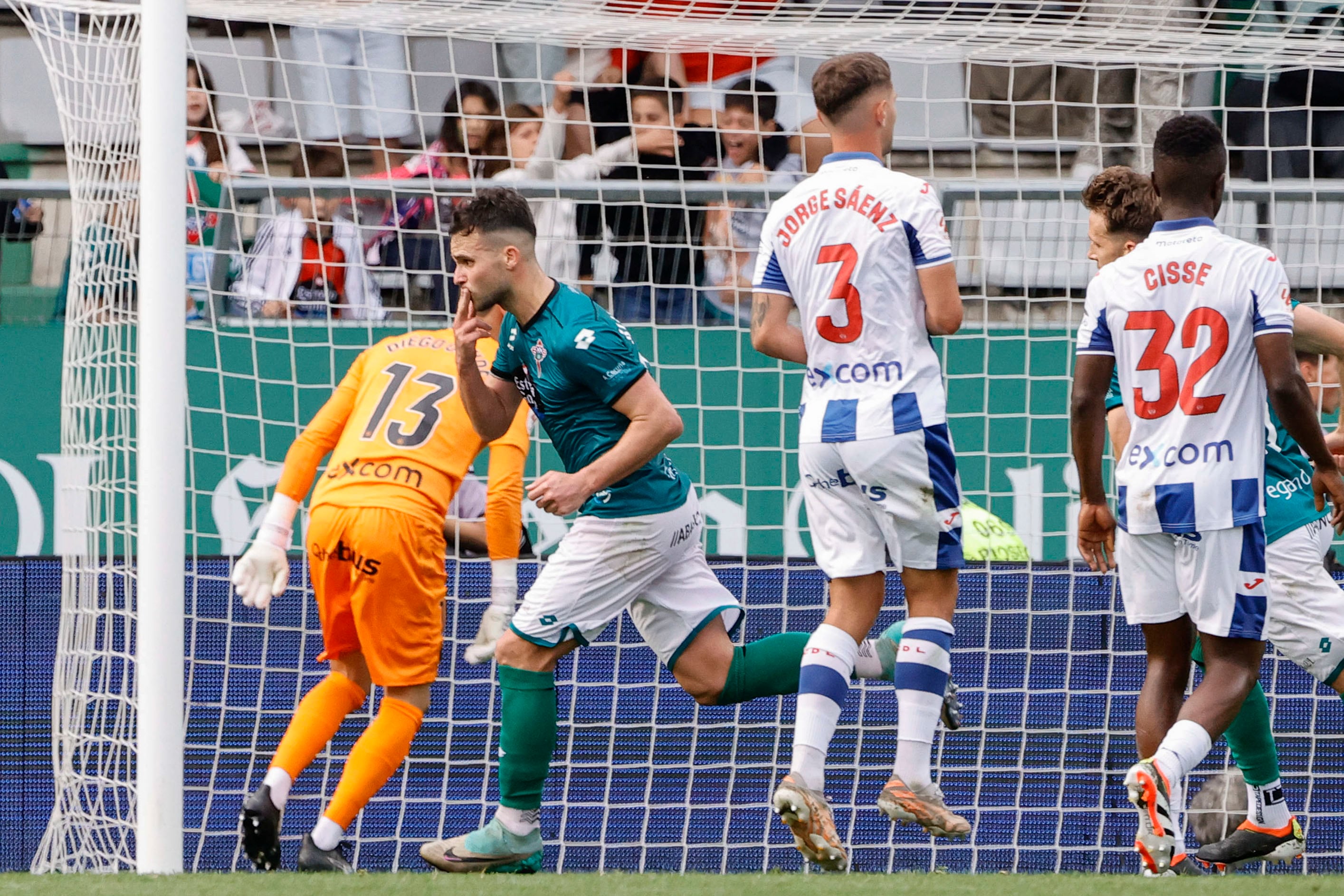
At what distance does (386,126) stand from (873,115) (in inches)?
209

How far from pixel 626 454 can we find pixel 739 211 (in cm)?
305

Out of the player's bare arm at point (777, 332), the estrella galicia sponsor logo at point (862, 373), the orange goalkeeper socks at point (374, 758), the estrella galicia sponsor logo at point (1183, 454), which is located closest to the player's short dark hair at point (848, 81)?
the player's bare arm at point (777, 332)

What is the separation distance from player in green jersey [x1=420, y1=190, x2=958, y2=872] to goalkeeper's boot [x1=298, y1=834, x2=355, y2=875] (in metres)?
0.51

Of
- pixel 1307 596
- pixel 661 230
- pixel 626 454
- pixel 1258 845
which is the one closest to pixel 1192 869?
pixel 1258 845

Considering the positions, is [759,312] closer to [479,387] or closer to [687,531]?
[687,531]

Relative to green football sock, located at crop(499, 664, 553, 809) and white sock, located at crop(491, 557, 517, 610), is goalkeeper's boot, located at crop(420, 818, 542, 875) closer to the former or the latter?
green football sock, located at crop(499, 664, 553, 809)

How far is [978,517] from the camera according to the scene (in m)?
6.56

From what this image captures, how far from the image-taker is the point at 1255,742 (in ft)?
15.6

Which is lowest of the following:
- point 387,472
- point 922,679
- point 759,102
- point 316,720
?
point 316,720

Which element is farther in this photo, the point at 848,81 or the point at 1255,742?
the point at 1255,742

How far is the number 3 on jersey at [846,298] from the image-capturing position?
4.21 m

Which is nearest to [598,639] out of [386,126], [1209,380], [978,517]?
[978,517]

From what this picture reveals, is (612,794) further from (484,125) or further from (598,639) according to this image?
(484,125)

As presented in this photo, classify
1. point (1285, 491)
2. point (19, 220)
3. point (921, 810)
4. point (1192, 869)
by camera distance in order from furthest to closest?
point (19, 220) < point (1192, 869) < point (1285, 491) < point (921, 810)
